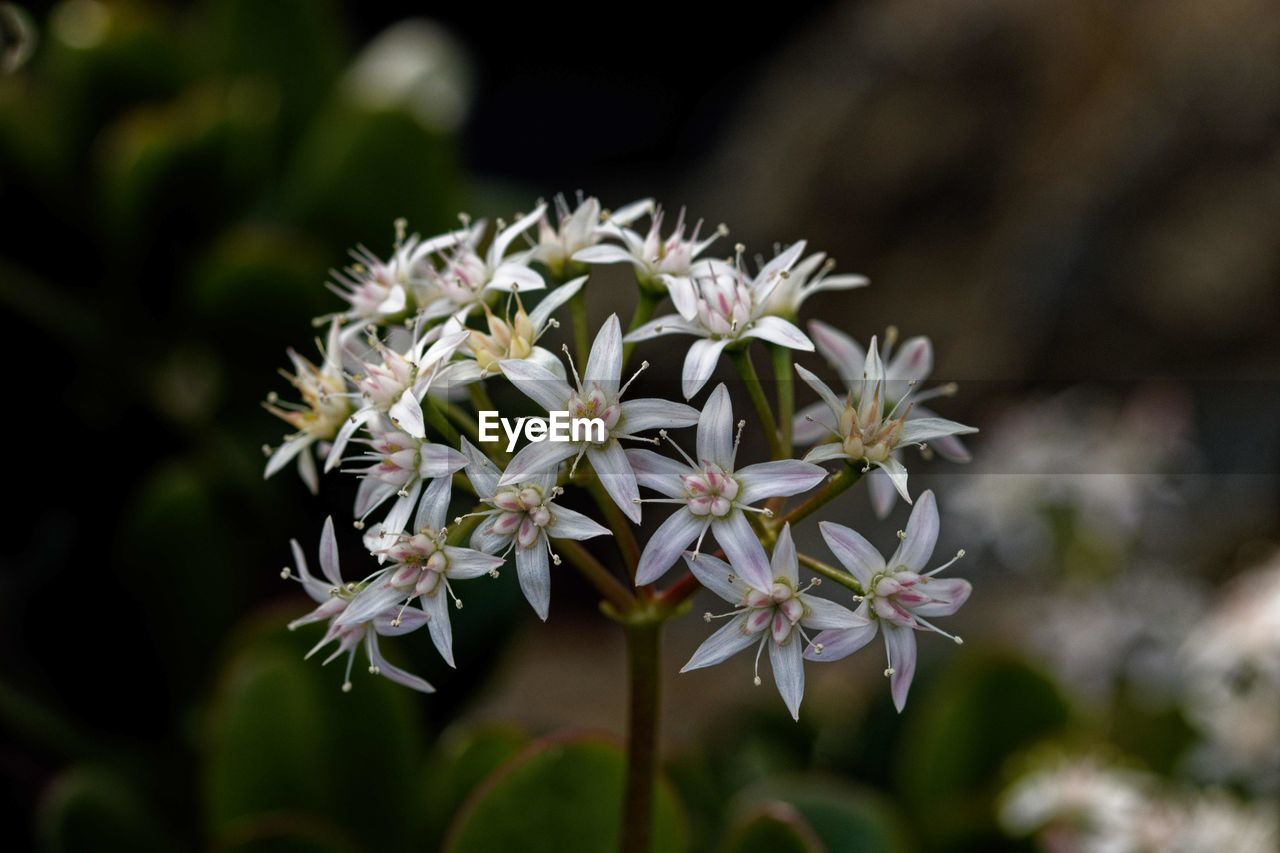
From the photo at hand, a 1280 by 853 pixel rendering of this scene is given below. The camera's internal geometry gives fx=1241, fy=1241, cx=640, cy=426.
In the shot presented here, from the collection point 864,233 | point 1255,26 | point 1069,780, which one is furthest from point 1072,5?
point 1069,780

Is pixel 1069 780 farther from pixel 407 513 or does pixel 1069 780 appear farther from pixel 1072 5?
pixel 1072 5

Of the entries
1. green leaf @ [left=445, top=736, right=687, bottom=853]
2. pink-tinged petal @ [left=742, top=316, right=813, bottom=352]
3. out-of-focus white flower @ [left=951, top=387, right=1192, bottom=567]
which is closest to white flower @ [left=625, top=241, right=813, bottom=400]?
pink-tinged petal @ [left=742, top=316, right=813, bottom=352]

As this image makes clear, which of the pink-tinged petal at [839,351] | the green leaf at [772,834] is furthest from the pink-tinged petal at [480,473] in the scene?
the green leaf at [772,834]

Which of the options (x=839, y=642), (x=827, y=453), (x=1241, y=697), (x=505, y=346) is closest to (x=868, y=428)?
(x=827, y=453)

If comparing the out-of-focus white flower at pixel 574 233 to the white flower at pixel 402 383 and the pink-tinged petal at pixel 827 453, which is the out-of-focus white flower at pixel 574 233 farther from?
the pink-tinged petal at pixel 827 453

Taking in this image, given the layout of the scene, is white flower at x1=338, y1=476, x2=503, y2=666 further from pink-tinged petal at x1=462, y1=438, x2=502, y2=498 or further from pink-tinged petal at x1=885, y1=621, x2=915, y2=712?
pink-tinged petal at x1=885, y1=621, x2=915, y2=712

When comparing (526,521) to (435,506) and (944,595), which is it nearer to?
(435,506)
